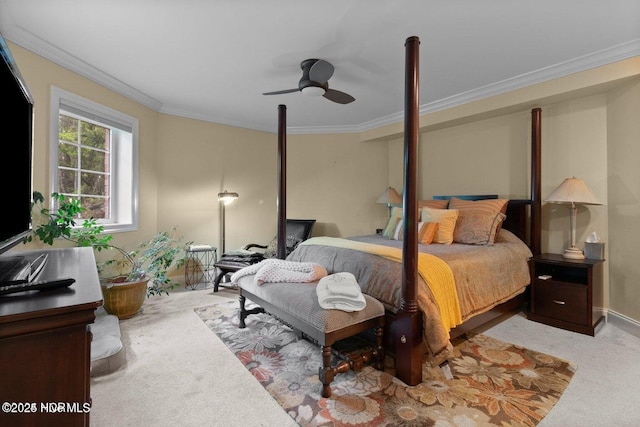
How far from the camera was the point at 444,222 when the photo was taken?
10.6 ft

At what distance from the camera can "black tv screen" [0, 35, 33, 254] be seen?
1.09 metres

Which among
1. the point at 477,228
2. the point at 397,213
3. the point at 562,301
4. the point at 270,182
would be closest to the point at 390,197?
the point at 397,213

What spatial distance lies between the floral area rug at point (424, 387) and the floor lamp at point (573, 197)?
3.96 ft

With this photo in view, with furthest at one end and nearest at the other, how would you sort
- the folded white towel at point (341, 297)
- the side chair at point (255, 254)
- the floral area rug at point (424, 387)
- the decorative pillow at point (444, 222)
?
the side chair at point (255, 254) < the decorative pillow at point (444, 222) < the folded white towel at point (341, 297) < the floral area rug at point (424, 387)

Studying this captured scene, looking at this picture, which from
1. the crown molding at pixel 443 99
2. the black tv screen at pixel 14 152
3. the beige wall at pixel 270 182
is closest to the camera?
the black tv screen at pixel 14 152

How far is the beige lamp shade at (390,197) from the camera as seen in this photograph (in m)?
4.60

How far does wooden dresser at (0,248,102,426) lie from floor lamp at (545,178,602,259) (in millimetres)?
3535

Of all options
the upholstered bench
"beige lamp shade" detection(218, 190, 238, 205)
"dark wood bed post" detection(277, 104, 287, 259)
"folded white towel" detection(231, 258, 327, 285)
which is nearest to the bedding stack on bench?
the upholstered bench

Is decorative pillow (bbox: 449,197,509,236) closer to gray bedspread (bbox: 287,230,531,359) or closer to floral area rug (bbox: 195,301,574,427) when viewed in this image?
gray bedspread (bbox: 287,230,531,359)

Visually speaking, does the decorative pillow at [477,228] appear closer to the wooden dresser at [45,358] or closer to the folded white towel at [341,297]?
Result: the folded white towel at [341,297]

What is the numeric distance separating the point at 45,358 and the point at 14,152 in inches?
38.3

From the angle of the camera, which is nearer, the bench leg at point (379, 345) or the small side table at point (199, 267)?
the bench leg at point (379, 345)

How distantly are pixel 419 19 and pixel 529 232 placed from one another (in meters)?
2.64

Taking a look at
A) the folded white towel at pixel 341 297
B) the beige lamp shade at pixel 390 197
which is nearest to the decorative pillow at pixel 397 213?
the beige lamp shade at pixel 390 197
